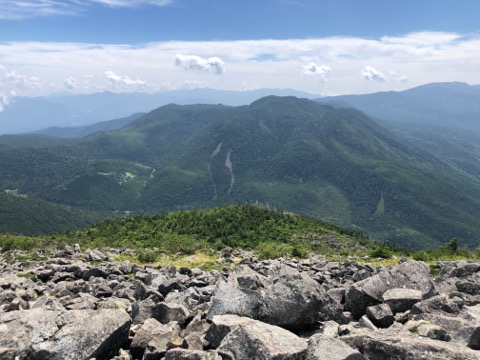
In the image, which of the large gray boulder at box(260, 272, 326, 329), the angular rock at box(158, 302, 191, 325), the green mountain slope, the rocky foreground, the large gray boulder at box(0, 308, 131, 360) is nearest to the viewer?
the rocky foreground

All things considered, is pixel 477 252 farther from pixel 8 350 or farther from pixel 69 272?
pixel 8 350

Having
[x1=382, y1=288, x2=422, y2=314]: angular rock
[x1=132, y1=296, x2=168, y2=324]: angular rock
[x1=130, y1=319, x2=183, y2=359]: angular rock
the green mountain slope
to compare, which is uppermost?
[x1=382, y1=288, x2=422, y2=314]: angular rock

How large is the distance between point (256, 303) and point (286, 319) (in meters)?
1.45

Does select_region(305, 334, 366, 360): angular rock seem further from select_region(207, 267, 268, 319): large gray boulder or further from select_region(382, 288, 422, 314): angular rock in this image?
select_region(382, 288, 422, 314): angular rock

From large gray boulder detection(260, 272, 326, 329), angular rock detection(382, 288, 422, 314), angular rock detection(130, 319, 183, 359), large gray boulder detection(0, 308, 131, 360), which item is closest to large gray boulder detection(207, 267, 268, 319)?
large gray boulder detection(260, 272, 326, 329)

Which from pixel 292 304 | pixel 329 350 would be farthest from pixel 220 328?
pixel 329 350

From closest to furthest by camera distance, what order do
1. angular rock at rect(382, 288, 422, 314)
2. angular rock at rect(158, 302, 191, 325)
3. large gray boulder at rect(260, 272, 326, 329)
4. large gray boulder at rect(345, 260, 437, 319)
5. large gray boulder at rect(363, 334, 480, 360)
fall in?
large gray boulder at rect(363, 334, 480, 360), large gray boulder at rect(260, 272, 326, 329), angular rock at rect(382, 288, 422, 314), angular rock at rect(158, 302, 191, 325), large gray boulder at rect(345, 260, 437, 319)

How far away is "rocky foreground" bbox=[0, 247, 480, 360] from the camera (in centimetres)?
1170

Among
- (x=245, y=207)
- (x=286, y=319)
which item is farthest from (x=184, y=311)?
(x=245, y=207)

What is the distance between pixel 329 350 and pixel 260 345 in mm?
2249

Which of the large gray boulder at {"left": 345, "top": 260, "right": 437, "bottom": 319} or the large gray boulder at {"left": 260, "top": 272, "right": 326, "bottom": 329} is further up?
the large gray boulder at {"left": 260, "top": 272, "right": 326, "bottom": 329}

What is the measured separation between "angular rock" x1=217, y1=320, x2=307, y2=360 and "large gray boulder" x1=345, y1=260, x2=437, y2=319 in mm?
6097

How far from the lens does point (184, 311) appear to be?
54.9ft

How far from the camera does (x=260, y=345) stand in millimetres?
11570
